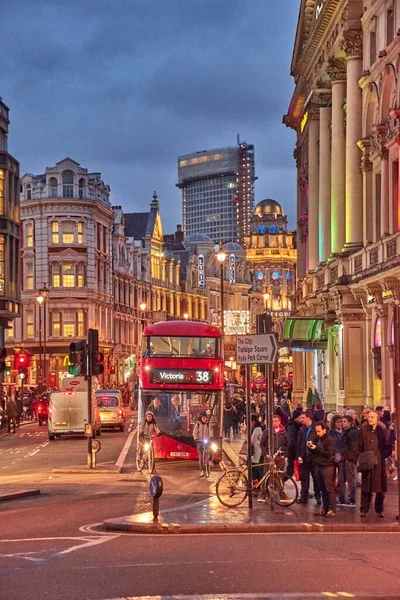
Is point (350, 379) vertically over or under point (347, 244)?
under

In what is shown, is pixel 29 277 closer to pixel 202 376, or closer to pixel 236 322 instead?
pixel 236 322

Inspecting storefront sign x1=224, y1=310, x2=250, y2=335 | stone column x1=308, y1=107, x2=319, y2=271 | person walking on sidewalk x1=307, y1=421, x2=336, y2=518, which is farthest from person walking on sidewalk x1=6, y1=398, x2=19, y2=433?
storefront sign x1=224, y1=310, x2=250, y2=335

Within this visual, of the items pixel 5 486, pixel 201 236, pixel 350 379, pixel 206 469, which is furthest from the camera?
pixel 201 236

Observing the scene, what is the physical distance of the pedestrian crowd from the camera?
71.7ft

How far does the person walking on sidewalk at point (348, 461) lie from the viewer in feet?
79.0

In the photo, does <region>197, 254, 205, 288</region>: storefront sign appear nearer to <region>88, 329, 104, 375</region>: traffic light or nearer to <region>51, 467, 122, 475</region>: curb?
<region>88, 329, 104, 375</region>: traffic light

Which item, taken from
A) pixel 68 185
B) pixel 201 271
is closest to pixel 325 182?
pixel 68 185

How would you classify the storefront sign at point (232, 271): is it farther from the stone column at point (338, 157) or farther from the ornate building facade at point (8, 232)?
the stone column at point (338, 157)

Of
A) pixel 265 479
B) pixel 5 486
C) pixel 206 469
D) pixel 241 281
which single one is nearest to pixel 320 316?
pixel 206 469

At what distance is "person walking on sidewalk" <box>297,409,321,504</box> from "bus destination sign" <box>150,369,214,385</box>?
1093 cm

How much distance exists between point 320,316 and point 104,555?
125 feet

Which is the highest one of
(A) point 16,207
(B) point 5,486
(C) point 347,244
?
(A) point 16,207

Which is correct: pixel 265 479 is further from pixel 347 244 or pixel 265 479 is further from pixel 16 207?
pixel 16 207

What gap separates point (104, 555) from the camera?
1673 cm
